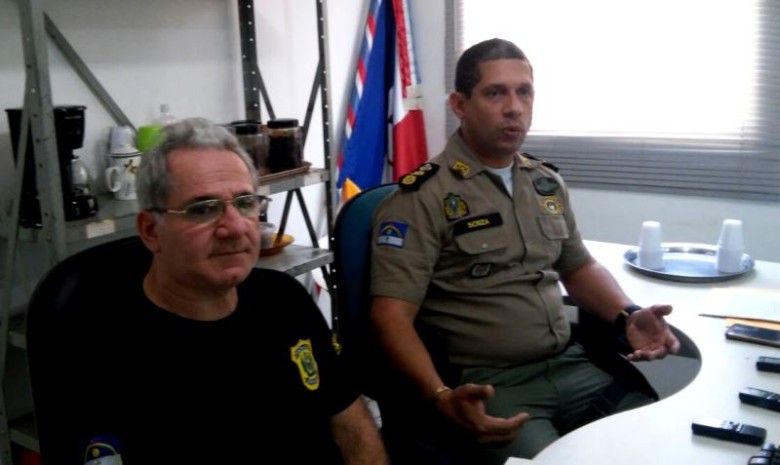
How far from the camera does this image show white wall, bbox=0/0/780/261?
7.01 feet

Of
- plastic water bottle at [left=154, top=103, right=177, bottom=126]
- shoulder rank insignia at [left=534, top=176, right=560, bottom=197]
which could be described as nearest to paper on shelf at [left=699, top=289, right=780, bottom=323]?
shoulder rank insignia at [left=534, top=176, right=560, bottom=197]

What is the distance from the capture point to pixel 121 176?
6.67ft

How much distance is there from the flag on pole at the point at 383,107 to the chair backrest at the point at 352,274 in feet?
4.79

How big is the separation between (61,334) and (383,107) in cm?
241

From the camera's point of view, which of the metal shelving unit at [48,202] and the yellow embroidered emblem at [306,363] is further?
the metal shelving unit at [48,202]

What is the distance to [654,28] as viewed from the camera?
2.90 metres

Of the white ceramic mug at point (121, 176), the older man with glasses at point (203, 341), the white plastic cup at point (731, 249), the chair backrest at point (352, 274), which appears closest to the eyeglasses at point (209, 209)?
the older man with glasses at point (203, 341)

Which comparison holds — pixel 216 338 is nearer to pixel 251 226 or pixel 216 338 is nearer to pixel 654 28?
pixel 251 226

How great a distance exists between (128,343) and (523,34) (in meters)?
2.50

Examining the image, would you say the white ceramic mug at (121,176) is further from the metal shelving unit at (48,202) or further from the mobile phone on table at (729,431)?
the mobile phone on table at (729,431)

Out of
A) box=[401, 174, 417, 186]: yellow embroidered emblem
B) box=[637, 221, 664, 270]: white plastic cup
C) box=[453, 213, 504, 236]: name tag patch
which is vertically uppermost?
box=[401, 174, 417, 186]: yellow embroidered emblem

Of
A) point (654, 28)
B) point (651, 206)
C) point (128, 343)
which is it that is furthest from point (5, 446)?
point (654, 28)

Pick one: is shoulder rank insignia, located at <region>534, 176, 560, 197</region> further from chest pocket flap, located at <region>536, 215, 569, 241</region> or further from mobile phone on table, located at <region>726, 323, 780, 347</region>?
mobile phone on table, located at <region>726, 323, 780, 347</region>

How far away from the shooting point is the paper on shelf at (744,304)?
172 cm
